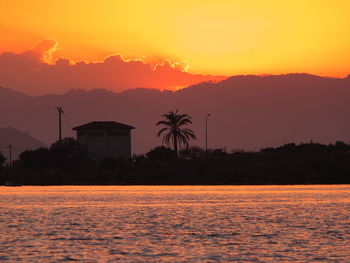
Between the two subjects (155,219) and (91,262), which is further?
(155,219)

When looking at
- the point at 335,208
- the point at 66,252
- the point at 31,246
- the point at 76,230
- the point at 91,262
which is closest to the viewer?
the point at 91,262

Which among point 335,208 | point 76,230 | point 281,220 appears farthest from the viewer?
point 335,208

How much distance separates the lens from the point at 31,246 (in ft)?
171

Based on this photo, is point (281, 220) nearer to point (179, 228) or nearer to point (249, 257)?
point (179, 228)

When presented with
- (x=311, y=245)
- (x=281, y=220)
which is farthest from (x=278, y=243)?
(x=281, y=220)

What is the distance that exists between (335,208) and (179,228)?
34715 millimetres

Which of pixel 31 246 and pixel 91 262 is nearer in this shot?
pixel 91 262

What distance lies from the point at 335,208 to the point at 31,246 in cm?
5165

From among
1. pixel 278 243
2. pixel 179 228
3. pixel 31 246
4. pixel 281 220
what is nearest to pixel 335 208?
pixel 281 220

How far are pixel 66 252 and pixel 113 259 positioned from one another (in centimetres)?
451

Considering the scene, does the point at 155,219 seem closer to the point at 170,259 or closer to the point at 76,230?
the point at 76,230

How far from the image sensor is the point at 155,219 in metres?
78.8

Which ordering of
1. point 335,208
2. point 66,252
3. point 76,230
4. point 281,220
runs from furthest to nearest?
point 335,208, point 281,220, point 76,230, point 66,252

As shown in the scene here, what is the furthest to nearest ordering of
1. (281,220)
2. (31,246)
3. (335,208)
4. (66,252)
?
(335,208) → (281,220) → (31,246) → (66,252)
